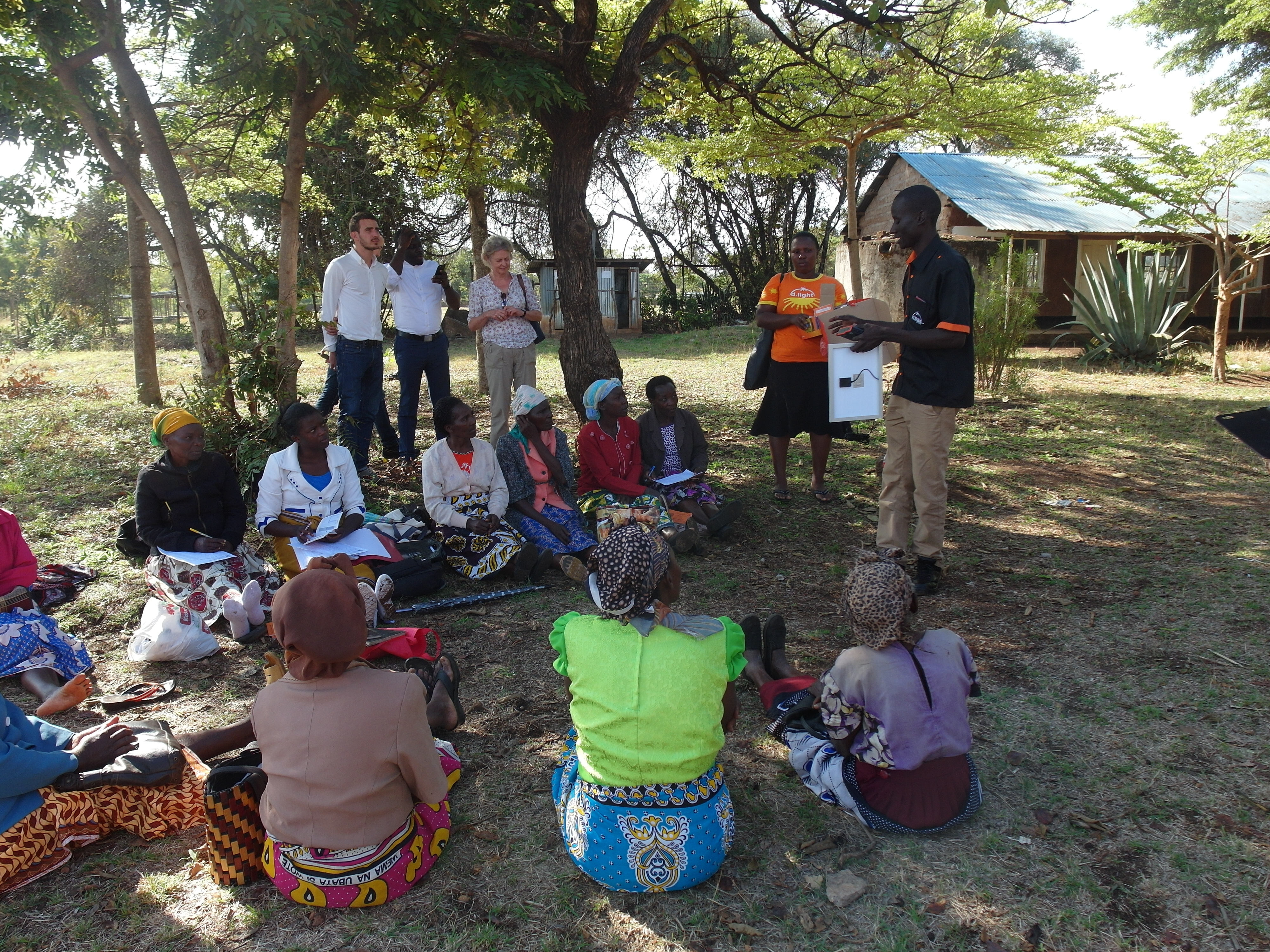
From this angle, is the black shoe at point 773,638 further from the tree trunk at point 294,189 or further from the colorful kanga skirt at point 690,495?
the tree trunk at point 294,189

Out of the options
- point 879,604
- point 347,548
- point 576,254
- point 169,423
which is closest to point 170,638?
point 347,548

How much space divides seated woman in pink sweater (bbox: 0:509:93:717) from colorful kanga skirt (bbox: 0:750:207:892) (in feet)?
Answer: 3.63

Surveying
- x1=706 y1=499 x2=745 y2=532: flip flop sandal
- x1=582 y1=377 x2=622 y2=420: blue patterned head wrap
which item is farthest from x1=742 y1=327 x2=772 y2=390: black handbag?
x1=582 y1=377 x2=622 y2=420: blue patterned head wrap

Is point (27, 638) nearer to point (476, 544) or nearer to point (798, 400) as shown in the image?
point (476, 544)

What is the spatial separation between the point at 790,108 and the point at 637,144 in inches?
127

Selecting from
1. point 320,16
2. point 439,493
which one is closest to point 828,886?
point 439,493

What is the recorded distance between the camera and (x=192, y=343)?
21.8 metres

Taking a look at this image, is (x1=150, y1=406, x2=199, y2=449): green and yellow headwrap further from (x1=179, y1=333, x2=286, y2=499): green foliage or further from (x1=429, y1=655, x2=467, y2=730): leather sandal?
(x1=429, y1=655, x2=467, y2=730): leather sandal

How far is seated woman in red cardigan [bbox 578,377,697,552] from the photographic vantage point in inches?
225

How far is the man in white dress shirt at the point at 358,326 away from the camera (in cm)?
667

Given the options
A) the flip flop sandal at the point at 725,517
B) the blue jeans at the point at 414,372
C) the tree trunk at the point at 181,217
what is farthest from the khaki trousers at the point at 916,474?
the tree trunk at the point at 181,217

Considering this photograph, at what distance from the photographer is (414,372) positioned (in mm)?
7086

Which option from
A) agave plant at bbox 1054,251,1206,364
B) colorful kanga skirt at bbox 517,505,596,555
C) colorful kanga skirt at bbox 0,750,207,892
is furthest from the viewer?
agave plant at bbox 1054,251,1206,364

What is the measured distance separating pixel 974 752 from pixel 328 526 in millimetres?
3466
